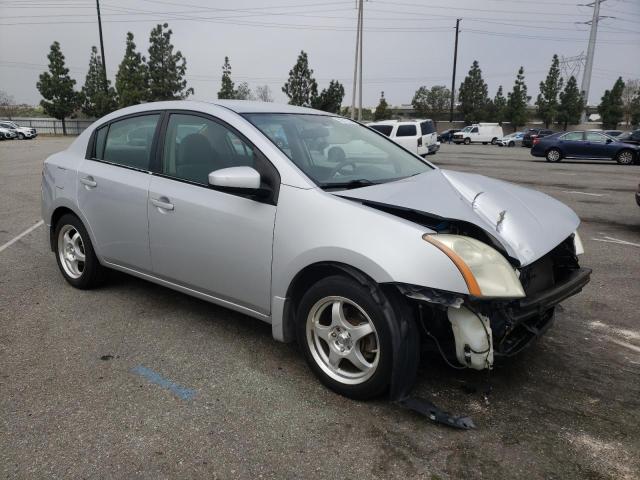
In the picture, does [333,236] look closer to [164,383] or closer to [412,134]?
[164,383]

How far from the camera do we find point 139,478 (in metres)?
2.34

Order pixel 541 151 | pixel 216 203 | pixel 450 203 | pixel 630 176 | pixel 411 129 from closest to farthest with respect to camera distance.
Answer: pixel 450 203
pixel 216 203
pixel 630 176
pixel 411 129
pixel 541 151

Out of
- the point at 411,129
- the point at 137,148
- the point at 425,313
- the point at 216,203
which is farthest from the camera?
the point at 411,129

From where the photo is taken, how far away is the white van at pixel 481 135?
48875 millimetres

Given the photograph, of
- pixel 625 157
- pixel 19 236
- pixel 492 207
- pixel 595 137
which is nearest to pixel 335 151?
pixel 492 207

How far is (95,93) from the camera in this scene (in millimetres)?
64188

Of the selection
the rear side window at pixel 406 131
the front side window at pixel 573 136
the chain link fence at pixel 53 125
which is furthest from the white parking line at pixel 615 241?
the chain link fence at pixel 53 125

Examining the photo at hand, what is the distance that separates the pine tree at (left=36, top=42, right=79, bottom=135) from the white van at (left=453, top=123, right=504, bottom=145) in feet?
139

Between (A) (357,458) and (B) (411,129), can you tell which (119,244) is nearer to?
(A) (357,458)

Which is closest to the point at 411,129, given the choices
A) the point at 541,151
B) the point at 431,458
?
the point at 541,151

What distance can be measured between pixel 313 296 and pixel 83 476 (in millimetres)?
1384

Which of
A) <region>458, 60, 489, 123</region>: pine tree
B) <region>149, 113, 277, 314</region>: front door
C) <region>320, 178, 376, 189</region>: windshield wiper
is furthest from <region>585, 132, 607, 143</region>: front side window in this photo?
<region>458, 60, 489, 123</region>: pine tree

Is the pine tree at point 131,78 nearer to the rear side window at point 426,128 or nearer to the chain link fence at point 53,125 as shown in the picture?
the chain link fence at point 53,125

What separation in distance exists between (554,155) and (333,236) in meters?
22.8
